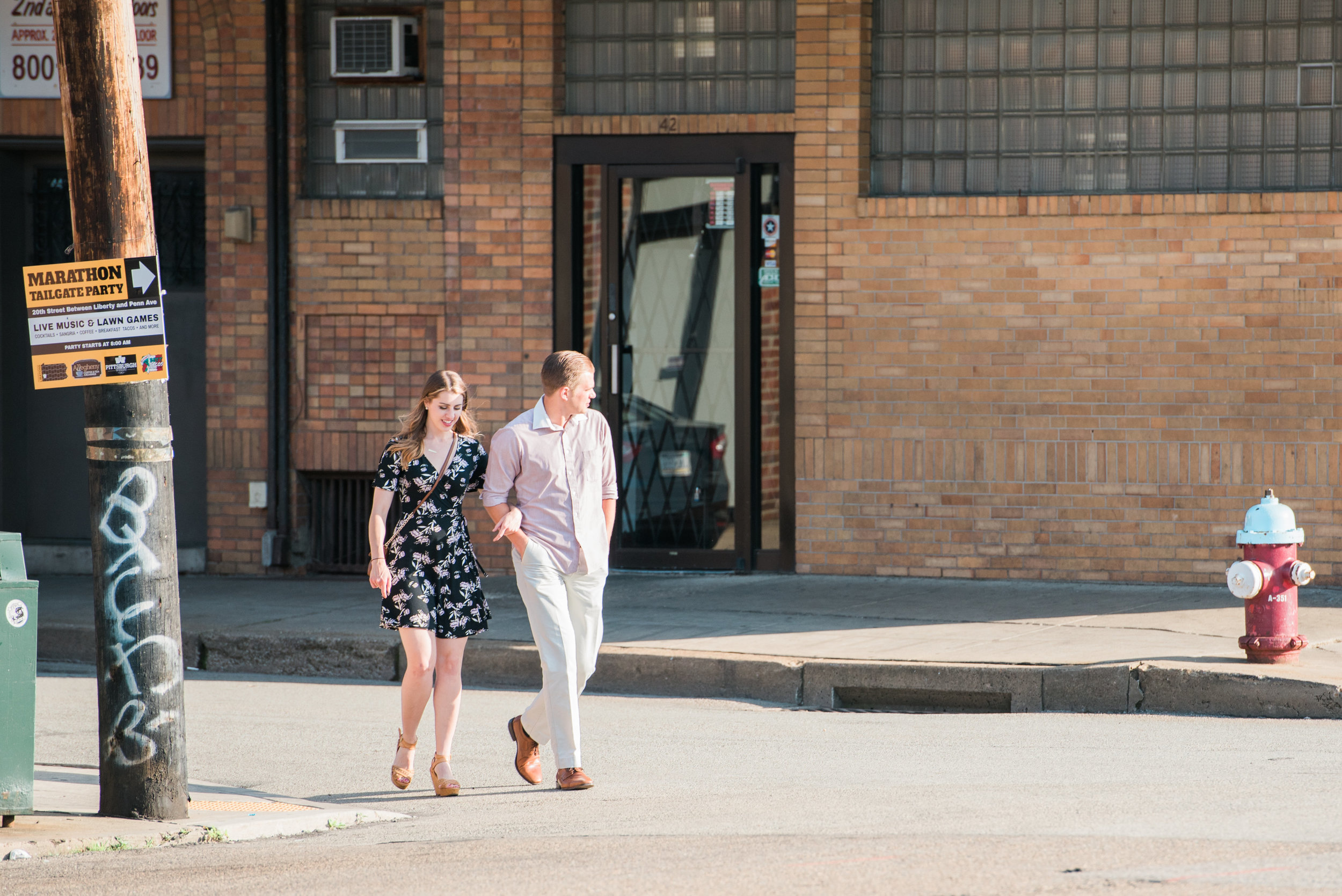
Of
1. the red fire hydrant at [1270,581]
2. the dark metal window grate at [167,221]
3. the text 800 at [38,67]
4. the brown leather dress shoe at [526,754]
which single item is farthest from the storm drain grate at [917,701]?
the text 800 at [38,67]

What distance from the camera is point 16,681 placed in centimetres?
A: 562

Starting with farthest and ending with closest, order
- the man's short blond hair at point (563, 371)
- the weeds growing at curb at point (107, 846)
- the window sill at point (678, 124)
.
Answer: the window sill at point (678, 124)
the man's short blond hair at point (563, 371)
the weeds growing at curb at point (107, 846)

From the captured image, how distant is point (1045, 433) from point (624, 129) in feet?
11.6

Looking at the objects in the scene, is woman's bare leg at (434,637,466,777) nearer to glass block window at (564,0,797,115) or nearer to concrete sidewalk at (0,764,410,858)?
Answer: concrete sidewalk at (0,764,410,858)

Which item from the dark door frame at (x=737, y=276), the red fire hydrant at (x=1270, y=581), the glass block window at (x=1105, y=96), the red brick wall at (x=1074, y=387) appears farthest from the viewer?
the dark door frame at (x=737, y=276)

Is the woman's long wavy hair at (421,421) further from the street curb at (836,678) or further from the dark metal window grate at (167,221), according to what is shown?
the dark metal window grate at (167,221)

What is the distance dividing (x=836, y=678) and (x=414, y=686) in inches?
99.3

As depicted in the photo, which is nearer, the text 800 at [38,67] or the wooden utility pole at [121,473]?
the wooden utility pole at [121,473]

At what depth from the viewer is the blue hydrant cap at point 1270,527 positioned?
7.64m

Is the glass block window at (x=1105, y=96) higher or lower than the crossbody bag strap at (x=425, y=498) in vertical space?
higher

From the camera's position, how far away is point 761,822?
553 cm

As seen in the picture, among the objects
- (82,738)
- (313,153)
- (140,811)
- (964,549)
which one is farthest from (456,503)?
(313,153)

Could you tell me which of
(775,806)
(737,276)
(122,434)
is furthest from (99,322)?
(737,276)

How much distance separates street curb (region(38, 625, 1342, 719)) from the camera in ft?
24.3
